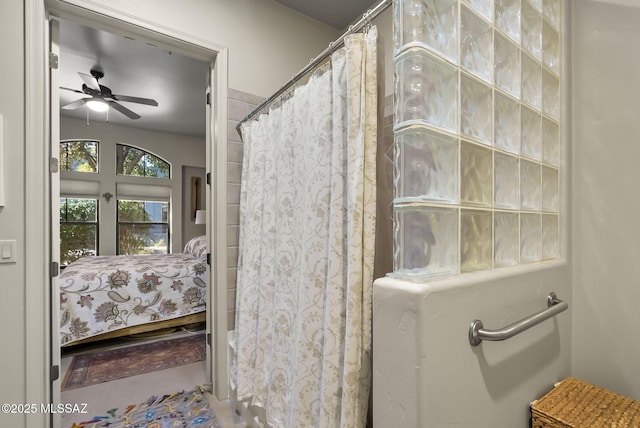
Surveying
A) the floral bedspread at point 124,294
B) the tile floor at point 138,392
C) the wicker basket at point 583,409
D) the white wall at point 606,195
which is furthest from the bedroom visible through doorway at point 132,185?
the white wall at point 606,195

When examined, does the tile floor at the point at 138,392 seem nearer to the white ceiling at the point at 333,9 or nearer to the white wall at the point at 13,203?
the white wall at the point at 13,203

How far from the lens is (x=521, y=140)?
2.83 feet

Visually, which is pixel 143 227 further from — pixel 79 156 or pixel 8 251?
pixel 8 251

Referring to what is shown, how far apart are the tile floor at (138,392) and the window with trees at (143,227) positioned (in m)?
3.02

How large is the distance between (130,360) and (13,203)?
1673 millimetres

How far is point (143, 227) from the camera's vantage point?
16.6 feet

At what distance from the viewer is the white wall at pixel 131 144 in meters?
4.50

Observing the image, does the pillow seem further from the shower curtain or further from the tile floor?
the shower curtain

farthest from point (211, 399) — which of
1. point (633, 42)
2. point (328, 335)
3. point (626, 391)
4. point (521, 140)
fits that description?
point (633, 42)

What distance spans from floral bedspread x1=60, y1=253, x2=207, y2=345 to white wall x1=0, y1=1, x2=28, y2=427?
1.34 m

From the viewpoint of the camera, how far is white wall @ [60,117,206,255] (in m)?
4.50

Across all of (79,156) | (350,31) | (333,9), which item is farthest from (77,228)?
(350,31)

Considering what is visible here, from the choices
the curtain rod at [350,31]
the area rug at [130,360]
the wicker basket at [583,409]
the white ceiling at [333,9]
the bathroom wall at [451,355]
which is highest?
the white ceiling at [333,9]

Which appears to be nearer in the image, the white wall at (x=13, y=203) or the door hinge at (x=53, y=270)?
the white wall at (x=13, y=203)
